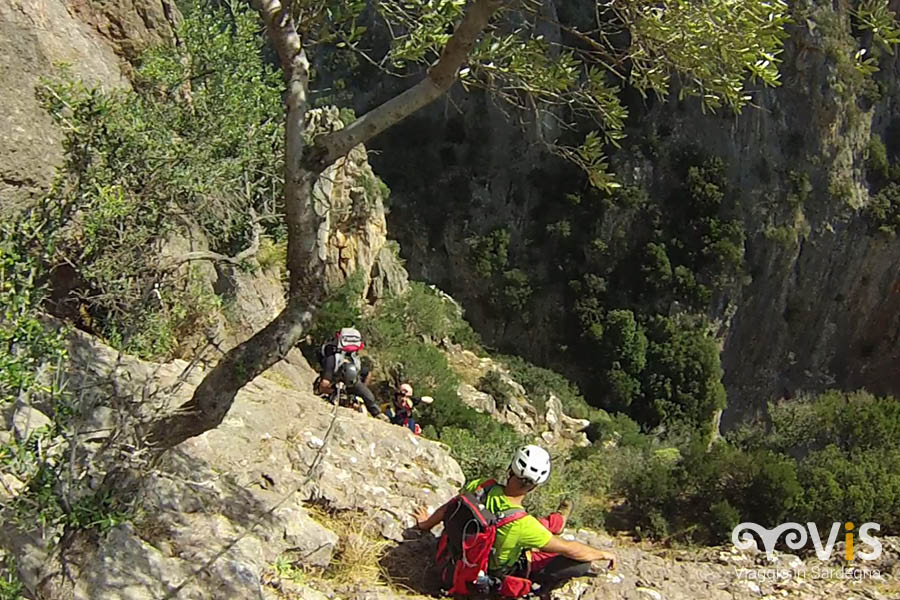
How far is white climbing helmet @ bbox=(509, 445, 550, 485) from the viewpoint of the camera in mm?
4918

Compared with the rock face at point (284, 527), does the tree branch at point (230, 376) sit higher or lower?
higher

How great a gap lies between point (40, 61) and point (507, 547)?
581cm

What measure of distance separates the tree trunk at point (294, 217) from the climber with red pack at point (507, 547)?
1619 millimetres

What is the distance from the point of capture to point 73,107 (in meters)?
5.32

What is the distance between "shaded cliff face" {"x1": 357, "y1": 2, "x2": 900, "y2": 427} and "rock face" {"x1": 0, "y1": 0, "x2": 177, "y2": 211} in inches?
752

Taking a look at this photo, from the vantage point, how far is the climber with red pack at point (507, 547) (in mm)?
4754

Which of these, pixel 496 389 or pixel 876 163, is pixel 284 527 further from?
pixel 876 163

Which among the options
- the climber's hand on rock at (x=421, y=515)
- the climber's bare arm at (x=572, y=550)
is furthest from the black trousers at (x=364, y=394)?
the climber's bare arm at (x=572, y=550)

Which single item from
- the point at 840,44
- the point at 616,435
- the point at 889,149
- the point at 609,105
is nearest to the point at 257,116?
the point at 609,105

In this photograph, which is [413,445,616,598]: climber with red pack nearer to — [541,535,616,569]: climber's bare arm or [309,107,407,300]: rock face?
[541,535,616,569]: climber's bare arm

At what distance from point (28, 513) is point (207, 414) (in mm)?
1065

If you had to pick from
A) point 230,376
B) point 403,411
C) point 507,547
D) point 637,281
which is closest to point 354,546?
point 507,547

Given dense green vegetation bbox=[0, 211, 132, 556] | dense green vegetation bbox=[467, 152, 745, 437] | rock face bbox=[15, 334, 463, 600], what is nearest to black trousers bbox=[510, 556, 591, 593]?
rock face bbox=[15, 334, 463, 600]

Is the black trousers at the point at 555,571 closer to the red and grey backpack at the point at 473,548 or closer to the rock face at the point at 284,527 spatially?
the red and grey backpack at the point at 473,548
